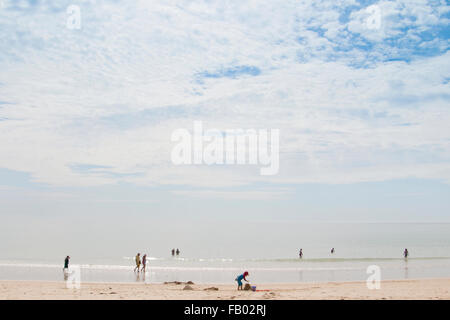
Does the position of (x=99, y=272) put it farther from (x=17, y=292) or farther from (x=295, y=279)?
(x=295, y=279)

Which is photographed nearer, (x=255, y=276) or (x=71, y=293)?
(x=71, y=293)

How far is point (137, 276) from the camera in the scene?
33.0m
